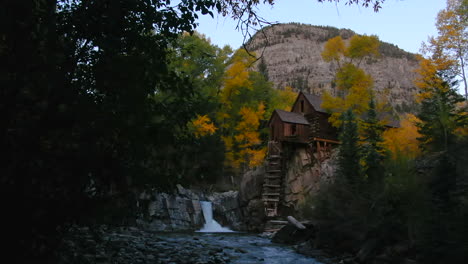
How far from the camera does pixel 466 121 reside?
15797 mm

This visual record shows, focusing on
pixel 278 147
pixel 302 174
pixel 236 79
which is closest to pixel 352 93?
pixel 302 174

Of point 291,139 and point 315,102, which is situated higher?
point 315,102

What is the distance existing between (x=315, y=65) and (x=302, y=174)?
346ft

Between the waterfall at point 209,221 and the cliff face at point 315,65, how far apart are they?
8621 centimetres

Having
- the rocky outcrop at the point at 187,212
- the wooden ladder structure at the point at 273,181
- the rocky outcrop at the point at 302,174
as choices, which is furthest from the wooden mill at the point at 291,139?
the rocky outcrop at the point at 187,212

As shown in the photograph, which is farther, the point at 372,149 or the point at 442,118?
the point at 372,149

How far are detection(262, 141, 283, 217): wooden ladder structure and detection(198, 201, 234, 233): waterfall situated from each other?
392 centimetres

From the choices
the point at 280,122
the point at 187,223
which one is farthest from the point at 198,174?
the point at 280,122

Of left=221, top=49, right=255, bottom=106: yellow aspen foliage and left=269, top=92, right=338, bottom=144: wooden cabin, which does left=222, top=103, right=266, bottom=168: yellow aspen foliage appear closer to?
left=221, top=49, right=255, bottom=106: yellow aspen foliage

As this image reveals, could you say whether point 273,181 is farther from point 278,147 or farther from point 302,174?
point 278,147

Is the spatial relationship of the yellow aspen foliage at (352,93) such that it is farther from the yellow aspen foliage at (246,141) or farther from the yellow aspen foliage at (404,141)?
the yellow aspen foliage at (246,141)

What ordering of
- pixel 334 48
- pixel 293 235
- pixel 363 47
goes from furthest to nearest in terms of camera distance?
pixel 334 48 < pixel 363 47 < pixel 293 235

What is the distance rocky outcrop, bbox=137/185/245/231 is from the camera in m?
23.9

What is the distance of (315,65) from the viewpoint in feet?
412
